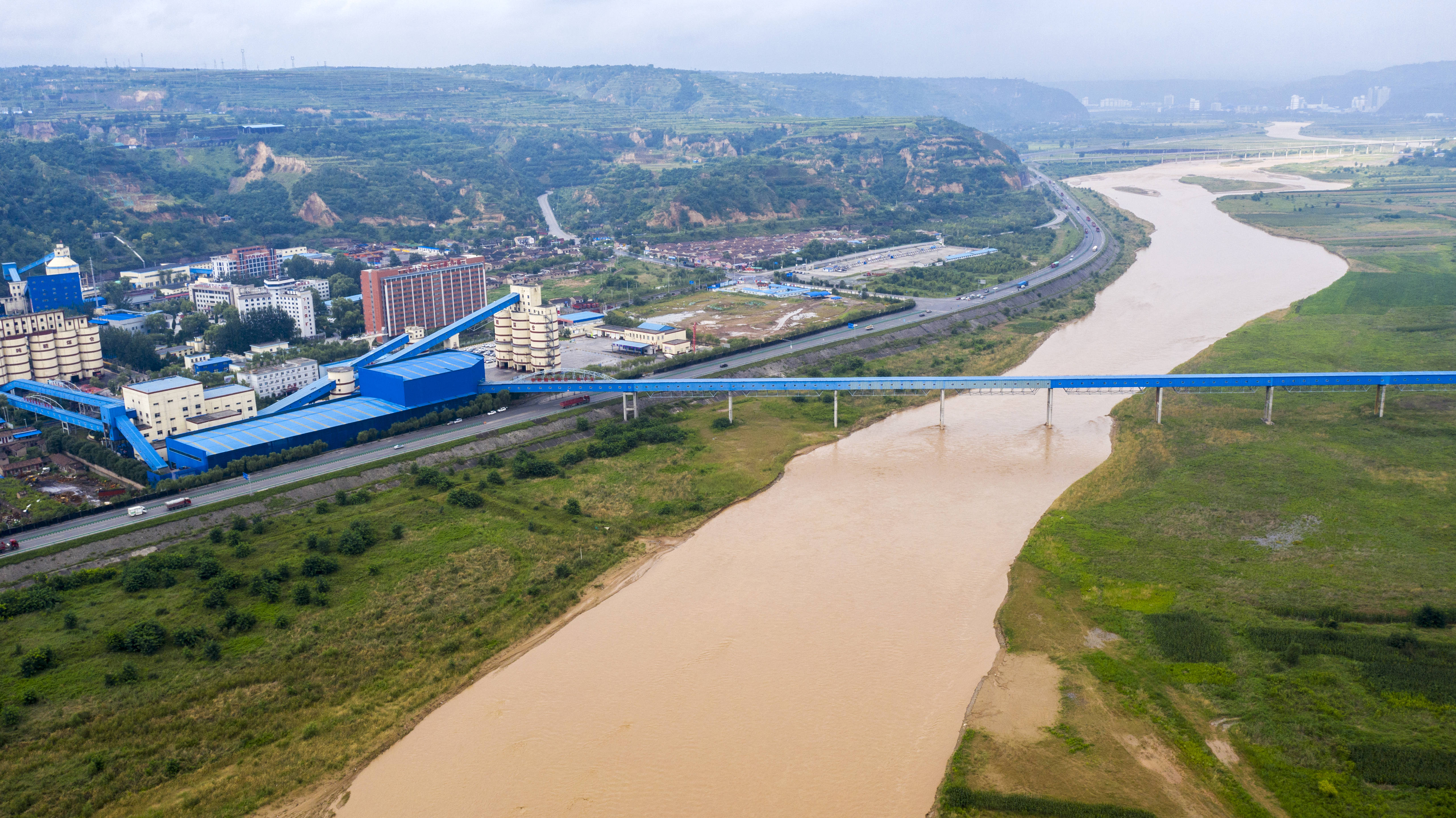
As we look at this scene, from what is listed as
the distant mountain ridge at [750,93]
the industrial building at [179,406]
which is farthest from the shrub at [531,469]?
the distant mountain ridge at [750,93]

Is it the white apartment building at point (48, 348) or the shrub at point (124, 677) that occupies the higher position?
the white apartment building at point (48, 348)

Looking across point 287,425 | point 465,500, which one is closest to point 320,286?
point 287,425

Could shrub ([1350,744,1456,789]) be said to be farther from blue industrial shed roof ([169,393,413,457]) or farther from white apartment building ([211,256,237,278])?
white apartment building ([211,256,237,278])

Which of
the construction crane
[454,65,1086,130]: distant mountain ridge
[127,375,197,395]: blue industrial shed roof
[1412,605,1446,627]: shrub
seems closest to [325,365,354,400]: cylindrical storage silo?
[127,375,197,395]: blue industrial shed roof

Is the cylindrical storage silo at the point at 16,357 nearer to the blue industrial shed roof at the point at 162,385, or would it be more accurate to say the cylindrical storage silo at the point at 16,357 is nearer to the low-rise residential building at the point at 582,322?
the blue industrial shed roof at the point at 162,385

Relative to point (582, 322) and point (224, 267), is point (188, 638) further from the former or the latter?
point (224, 267)

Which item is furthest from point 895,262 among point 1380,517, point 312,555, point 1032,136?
point 1032,136

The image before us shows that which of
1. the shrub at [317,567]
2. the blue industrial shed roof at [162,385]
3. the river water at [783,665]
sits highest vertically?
the blue industrial shed roof at [162,385]

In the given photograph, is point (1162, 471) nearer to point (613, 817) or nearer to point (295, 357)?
point (613, 817)
